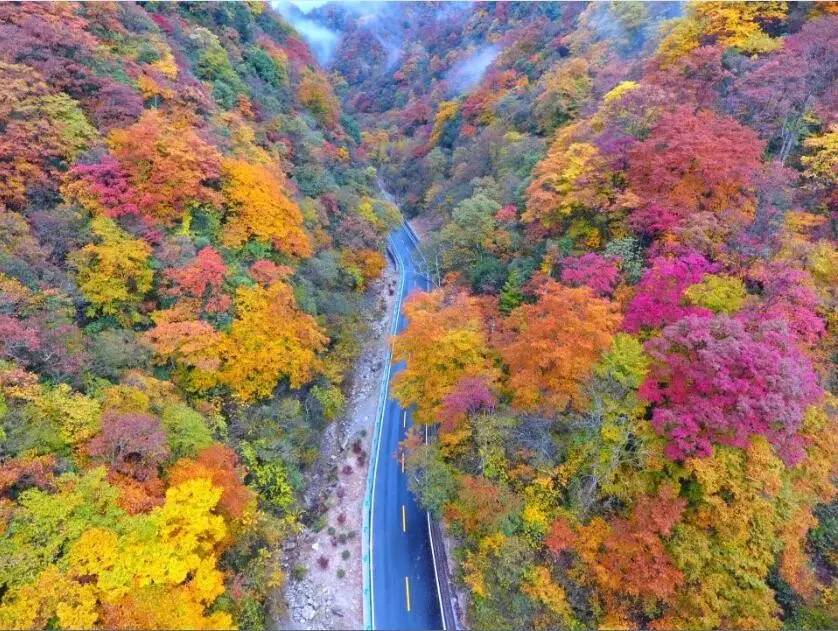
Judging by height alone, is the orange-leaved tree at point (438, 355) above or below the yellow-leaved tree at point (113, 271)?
above

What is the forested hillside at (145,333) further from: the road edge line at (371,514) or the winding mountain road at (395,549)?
the winding mountain road at (395,549)

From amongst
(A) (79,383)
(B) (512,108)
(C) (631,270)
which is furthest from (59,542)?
(B) (512,108)

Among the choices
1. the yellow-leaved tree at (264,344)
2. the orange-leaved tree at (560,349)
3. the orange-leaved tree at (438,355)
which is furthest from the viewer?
the orange-leaved tree at (438,355)

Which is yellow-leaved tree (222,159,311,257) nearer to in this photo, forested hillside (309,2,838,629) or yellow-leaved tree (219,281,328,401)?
yellow-leaved tree (219,281,328,401)

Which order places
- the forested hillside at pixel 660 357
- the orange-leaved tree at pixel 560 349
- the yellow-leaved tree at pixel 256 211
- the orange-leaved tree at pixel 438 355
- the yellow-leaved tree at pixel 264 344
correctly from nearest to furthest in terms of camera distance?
the forested hillside at pixel 660 357, the orange-leaved tree at pixel 560 349, the yellow-leaved tree at pixel 264 344, the orange-leaved tree at pixel 438 355, the yellow-leaved tree at pixel 256 211

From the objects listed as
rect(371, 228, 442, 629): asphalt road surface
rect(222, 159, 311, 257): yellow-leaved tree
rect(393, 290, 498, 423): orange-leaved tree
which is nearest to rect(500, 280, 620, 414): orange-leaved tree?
rect(393, 290, 498, 423): orange-leaved tree

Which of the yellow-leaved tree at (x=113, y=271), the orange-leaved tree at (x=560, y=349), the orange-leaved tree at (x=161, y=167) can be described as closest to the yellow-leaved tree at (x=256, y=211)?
the orange-leaved tree at (x=161, y=167)

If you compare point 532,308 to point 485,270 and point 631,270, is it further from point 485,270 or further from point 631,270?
point 485,270
